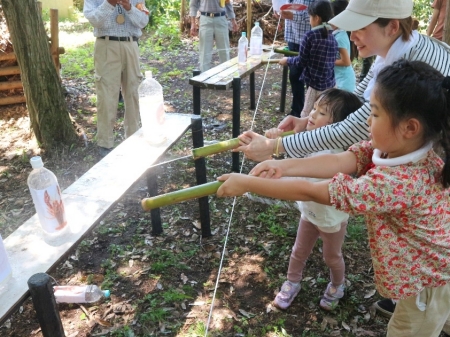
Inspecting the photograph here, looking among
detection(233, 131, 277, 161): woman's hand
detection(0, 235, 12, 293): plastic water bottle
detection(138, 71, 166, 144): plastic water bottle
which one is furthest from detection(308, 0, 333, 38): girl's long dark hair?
detection(0, 235, 12, 293): plastic water bottle

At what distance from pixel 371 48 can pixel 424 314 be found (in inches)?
52.6

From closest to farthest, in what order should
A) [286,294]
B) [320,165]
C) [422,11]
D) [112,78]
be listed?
[320,165], [286,294], [112,78], [422,11]

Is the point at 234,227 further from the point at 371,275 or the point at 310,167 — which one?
the point at 310,167

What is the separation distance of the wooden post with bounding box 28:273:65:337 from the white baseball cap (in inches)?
71.7

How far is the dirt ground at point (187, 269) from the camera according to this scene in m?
2.74

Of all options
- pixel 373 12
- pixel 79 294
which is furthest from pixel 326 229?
pixel 79 294

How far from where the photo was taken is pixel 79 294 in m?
2.89

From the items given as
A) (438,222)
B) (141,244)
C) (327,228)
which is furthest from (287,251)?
(438,222)

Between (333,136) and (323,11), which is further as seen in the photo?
(323,11)

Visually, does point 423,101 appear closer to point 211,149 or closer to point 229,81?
point 211,149

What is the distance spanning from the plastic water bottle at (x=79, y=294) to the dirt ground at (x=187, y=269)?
0.05 metres

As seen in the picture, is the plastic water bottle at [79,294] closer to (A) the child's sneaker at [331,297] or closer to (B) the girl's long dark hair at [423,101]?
(A) the child's sneaker at [331,297]

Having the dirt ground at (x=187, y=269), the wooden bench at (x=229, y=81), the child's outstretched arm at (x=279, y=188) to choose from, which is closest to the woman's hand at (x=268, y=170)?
the child's outstretched arm at (x=279, y=188)

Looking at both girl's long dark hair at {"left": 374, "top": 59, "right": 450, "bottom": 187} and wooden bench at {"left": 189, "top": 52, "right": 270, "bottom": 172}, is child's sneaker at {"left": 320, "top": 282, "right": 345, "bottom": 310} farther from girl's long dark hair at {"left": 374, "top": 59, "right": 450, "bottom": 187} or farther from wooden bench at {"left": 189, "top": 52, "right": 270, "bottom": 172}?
wooden bench at {"left": 189, "top": 52, "right": 270, "bottom": 172}
